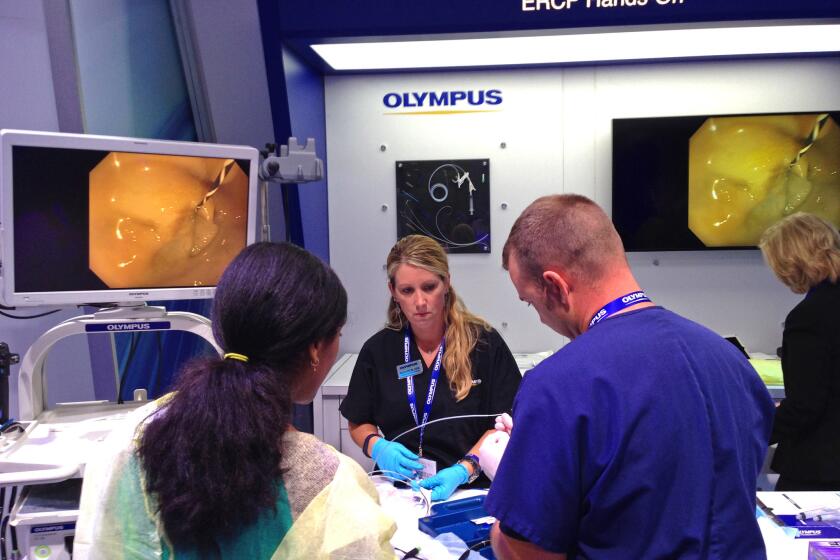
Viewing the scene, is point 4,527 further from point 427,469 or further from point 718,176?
point 718,176

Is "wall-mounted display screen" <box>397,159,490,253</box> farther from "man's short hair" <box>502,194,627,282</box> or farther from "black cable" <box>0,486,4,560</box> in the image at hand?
"black cable" <box>0,486,4,560</box>

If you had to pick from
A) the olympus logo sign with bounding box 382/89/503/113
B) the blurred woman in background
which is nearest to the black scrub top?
the blurred woman in background

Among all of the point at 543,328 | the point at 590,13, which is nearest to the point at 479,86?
the point at 590,13

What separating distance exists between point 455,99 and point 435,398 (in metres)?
1.69

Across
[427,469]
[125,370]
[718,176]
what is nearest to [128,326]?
[125,370]

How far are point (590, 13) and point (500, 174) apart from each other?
106cm

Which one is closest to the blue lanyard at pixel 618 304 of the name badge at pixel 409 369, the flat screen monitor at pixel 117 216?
the name badge at pixel 409 369

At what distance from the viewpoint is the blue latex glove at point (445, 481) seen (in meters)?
1.86

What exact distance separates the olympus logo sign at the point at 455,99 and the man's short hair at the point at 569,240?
6.90 feet

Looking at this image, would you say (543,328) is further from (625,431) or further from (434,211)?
(625,431)

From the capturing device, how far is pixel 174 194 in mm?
1917

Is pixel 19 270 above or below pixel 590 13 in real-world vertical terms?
below

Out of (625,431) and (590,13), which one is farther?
(590,13)

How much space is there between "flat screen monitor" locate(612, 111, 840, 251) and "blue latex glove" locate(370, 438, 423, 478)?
1682 millimetres
